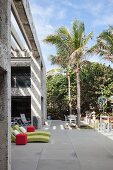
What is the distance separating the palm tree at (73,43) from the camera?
28219 millimetres

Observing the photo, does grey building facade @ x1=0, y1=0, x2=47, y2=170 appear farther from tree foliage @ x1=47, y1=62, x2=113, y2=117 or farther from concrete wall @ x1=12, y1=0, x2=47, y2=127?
tree foliage @ x1=47, y1=62, x2=113, y2=117

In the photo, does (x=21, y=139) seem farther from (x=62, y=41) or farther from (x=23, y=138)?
(x=62, y=41)

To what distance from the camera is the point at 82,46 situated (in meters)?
28.3

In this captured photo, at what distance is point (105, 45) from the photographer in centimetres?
2900

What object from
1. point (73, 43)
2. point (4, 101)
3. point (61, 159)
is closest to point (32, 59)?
point (73, 43)

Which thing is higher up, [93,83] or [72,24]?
[72,24]

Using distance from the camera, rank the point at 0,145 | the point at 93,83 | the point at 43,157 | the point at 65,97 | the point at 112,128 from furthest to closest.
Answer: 1. the point at 65,97
2. the point at 93,83
3. the point at 112,128
4. the point at 43,157
5. the point at 0,145

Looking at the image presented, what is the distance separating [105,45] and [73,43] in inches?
101

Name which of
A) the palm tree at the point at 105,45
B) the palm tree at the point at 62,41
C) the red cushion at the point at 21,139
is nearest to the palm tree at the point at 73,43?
the palm tree at the point at 62,41

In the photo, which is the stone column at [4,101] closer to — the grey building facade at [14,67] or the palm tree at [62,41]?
the grey building facade at [14,67]

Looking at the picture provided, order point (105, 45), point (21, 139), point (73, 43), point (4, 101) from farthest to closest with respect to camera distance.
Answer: point (105, 45), point (73, 43), point (21, 139), point (4, 101)

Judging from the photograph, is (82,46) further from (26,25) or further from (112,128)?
(26,25)

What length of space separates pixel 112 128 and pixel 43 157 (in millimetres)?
15778

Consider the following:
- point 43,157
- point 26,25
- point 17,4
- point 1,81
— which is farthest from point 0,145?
point 26,25
